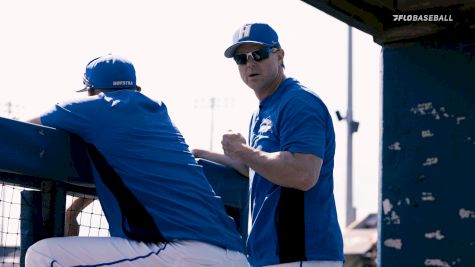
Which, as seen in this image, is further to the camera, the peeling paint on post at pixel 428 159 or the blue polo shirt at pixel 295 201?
the peeling paint on post at pixel 428 159

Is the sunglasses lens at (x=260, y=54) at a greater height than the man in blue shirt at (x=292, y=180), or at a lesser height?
greater

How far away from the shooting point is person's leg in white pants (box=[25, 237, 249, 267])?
404 centimetres

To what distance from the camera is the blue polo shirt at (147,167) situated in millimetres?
4285

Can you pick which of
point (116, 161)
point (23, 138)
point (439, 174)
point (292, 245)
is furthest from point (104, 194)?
point (439, 174)

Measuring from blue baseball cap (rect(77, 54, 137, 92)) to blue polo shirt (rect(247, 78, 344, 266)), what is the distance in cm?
73

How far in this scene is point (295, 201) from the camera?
4363 mm

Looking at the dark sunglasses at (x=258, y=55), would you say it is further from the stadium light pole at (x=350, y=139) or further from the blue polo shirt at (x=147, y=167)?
the stadium light pole at (x=350, y=139)

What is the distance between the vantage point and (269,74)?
470 centimetres

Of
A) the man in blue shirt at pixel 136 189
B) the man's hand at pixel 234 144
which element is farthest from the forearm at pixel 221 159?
the man's hand at pixel 234 144

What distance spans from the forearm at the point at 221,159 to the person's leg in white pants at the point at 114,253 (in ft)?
3.56

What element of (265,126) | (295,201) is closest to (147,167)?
(265,126)

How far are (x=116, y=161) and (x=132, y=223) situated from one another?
1.06ft

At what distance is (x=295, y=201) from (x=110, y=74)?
3.70ft

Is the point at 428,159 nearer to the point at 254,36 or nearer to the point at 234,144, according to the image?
the point at 254,36
